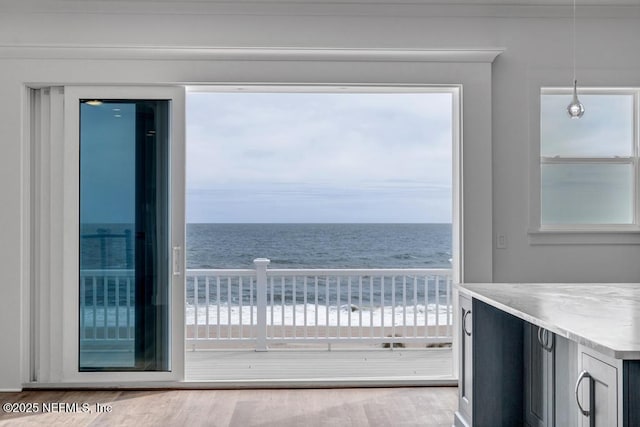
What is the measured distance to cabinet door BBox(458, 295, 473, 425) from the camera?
10.8ft

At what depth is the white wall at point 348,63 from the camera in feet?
14.5

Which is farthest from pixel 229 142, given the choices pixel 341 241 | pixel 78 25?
pixel 78 25

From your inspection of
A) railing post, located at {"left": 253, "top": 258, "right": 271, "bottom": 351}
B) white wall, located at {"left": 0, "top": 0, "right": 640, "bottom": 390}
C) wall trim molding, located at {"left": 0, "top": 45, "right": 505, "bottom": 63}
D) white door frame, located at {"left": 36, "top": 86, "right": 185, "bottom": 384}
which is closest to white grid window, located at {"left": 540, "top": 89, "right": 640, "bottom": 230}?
white wall, located at {"left": 0, "top": 0, "right": 640, "bottom": 390}

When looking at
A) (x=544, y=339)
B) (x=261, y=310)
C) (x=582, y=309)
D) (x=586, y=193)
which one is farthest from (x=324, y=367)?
(x=582, y=309)

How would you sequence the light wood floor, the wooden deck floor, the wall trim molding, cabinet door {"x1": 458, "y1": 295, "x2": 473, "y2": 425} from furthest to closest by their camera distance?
the wooden deck floor → the wall trim molding → the light wood floor → cabinet door {"x1": 458, "y1": 295, "x2": 473, "y2": 425}

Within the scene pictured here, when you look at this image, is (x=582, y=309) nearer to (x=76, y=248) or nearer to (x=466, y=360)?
(x=466, y=360)

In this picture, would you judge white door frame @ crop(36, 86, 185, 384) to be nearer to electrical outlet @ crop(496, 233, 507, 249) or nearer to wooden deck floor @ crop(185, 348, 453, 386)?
wooden deck floor @ crop(185, 348, 453, 386)

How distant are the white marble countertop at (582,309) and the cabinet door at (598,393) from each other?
0.27ft

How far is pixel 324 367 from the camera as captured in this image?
5.38 m

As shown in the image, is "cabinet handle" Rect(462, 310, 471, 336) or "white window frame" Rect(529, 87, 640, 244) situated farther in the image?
"white window frame" Rect(529, 87, 640, 244)

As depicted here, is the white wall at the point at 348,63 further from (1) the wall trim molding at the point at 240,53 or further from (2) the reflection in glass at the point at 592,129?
(2) the reflection in glass at the point at 592,129

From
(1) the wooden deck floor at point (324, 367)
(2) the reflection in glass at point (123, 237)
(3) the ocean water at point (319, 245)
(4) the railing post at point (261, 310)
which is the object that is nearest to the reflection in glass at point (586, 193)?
(1) the wooden deck floor at point (324, 367)

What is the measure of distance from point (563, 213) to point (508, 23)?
1.49 metres

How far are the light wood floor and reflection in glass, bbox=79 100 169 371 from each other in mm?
325
